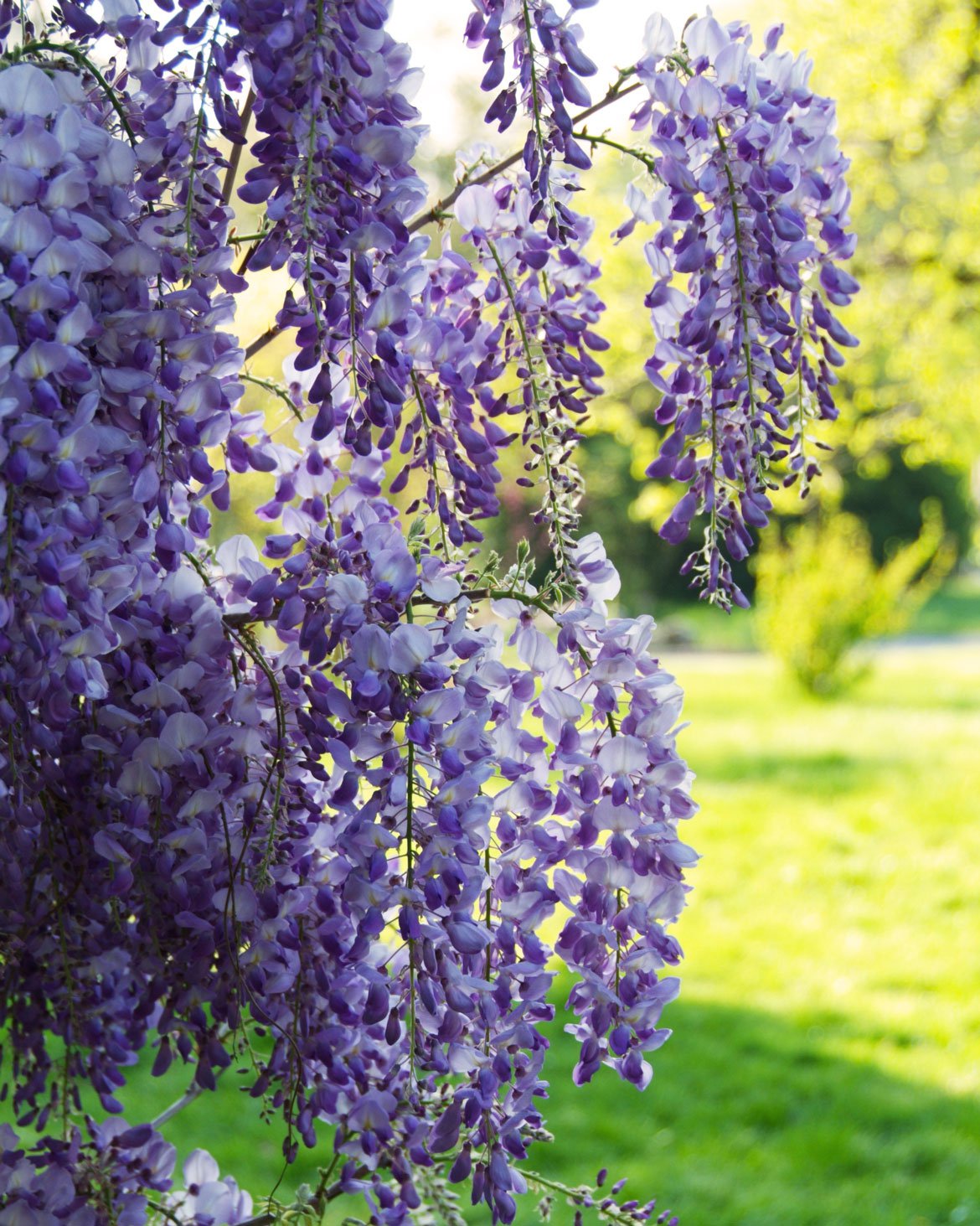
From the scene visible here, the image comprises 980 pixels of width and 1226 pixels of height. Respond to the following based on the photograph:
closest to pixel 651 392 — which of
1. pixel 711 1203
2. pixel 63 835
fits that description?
pixel 711 1203

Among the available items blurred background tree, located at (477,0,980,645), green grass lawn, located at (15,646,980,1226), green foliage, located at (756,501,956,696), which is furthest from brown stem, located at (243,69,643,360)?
green foliage, located at (756,501,956,696)

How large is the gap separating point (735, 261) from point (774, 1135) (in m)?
2.90

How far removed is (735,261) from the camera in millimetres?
1063

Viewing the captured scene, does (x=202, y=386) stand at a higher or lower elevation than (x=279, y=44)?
lower

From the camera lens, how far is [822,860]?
19.2 feet

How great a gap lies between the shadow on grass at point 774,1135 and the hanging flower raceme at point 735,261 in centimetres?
231

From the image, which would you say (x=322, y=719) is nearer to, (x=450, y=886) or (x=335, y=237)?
(x=450, y=886)

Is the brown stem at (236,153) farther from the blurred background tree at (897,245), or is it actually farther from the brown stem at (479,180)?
the blurred background tree at (897,245)

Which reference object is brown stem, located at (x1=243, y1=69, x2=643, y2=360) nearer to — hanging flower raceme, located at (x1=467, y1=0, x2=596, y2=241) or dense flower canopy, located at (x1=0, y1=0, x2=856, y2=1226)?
dense flower canopy, located at (x1=0, y1=0, x2=856, y2=1226)

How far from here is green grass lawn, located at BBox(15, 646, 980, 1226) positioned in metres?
→ 3.17

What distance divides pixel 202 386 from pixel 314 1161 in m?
2.60

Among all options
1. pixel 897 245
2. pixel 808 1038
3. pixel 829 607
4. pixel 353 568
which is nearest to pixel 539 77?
pixel 353 568

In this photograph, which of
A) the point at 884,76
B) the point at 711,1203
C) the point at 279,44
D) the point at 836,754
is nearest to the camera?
the point at 279,44

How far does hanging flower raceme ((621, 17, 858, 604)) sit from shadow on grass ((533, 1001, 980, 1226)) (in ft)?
7.57
